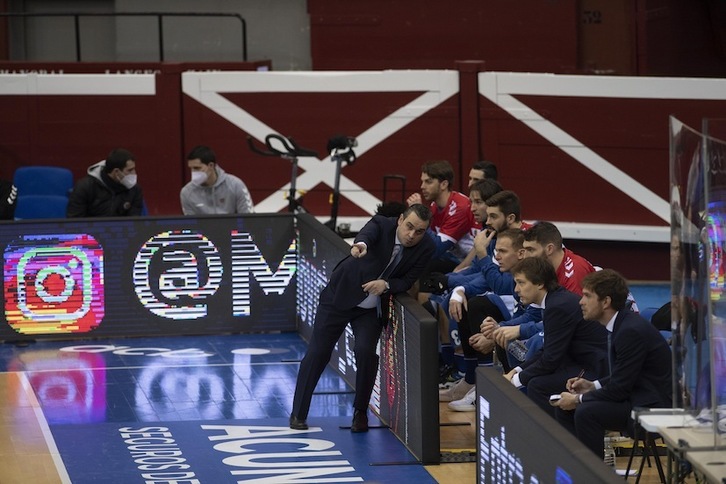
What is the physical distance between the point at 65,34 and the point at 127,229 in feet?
32.6

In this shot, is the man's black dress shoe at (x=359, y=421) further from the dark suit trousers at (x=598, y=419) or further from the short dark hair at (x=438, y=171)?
the short dark hair at (x=438, y=171)

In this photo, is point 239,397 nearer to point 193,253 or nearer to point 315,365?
point 315,365

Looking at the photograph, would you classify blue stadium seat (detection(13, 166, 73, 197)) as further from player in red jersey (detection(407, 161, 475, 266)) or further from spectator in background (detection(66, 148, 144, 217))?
player in red jersey (detection(407, 161, 475, 266))

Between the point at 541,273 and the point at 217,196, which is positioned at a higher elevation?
the point at 217,196

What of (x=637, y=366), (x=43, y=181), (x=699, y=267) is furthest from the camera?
(x=43, y=181)

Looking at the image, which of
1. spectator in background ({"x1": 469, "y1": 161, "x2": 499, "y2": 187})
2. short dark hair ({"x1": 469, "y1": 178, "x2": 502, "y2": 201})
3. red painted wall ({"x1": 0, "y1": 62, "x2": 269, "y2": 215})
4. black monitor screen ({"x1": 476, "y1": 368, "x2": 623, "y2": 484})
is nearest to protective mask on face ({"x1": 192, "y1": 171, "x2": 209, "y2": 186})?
spectator in background ({"x1": 469, "y1": 161, "x2": 499, "y2": 187})

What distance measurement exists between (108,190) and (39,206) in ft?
6.89

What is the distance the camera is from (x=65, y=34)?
22938 mm

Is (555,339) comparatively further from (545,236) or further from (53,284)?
(53,284)

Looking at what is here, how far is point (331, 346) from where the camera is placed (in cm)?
1063

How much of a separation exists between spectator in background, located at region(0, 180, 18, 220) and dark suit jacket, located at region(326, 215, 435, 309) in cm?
513

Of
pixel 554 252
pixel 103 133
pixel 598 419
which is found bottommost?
pixel 598 419

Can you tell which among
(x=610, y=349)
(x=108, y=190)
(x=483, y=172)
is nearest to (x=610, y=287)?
(x=610, y=349)

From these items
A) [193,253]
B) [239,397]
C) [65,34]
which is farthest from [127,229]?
[65,34]
